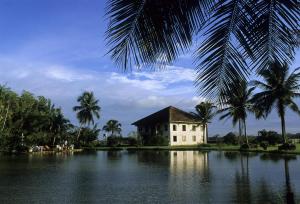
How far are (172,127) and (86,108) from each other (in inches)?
532

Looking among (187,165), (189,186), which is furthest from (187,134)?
(189,186)

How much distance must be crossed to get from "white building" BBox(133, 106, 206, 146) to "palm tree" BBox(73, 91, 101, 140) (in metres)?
7.99

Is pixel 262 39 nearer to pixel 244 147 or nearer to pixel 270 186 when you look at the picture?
pixel 270 186

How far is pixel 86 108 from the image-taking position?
68062 millimetres

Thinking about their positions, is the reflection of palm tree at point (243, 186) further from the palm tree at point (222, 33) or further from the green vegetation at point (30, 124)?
the green vegetation at point (30, 124)

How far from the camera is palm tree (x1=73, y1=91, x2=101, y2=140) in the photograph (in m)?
68.1

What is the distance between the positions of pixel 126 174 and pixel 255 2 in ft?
68.4

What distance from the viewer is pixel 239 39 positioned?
3781 millimetres

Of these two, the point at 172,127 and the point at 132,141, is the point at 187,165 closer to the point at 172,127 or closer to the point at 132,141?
the point at 132,141

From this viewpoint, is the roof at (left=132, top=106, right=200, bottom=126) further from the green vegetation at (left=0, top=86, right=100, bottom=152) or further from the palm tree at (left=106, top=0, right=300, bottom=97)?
the palm tree at (left=106, top=0, right=300, bottom=97)

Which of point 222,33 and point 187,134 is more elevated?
point 187,134

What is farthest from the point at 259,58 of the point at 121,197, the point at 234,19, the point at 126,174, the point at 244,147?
the point at 244,147

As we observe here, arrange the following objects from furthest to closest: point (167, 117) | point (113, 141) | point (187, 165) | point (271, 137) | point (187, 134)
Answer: point (187, 134) < point (167, 117) < point (113, 141) < point (271, 137) < point (187, 165)

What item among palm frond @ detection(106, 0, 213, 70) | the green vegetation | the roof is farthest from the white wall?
palm frond @ detection(106, 0, 213, 70)
